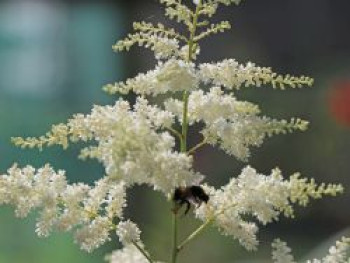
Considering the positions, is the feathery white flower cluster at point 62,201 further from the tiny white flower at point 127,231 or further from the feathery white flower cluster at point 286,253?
the feathery white flower cluster at point 286,253

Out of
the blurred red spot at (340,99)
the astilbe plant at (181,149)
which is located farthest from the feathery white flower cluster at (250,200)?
the blurred red spot at (340,99)

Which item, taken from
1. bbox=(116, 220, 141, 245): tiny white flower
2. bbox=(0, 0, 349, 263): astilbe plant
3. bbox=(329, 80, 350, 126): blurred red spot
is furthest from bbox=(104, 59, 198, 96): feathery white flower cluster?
bbox=(329, 80, 350, 126): blurred red spot

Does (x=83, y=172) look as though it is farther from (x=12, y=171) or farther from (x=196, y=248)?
(x=12, y=171)

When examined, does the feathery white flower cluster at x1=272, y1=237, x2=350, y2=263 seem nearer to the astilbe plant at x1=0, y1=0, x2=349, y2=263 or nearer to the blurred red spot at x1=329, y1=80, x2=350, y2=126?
the astilbe plant at x1=0, y1=0, x2=349, y2=263

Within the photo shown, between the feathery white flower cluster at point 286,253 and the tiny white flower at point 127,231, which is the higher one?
the tiny white flower at point 127,231

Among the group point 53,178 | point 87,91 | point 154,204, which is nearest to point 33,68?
point 87,91

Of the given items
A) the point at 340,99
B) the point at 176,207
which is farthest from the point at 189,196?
the point at 340,99

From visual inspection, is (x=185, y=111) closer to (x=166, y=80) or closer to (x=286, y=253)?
(x=166, y=80)
